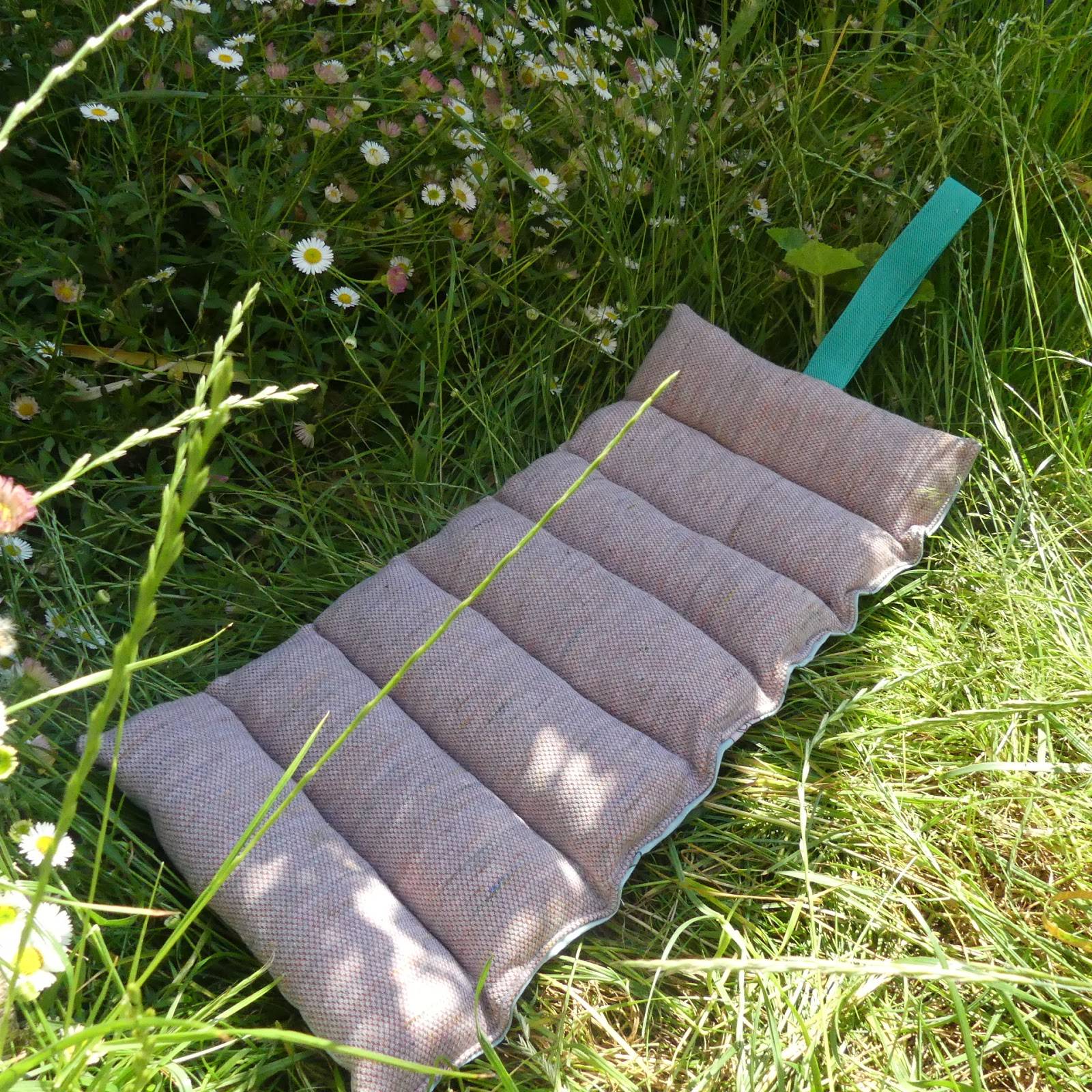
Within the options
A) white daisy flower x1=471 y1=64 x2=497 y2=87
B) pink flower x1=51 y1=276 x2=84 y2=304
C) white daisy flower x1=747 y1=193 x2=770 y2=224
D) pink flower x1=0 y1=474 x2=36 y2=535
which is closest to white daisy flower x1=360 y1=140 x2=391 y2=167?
white daisy flower x1=471 y1=64 x2=497 y2=87

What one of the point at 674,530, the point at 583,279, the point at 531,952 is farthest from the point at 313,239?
the point at 531,952

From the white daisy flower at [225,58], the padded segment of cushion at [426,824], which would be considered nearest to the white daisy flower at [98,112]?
the white daisy flower at [225,58]

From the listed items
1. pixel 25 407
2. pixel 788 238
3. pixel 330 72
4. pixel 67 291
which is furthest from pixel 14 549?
pixel 788 238

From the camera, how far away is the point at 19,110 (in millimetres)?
586

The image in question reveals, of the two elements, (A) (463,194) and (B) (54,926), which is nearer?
(B) (54,926)

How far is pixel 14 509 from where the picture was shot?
2.47ft

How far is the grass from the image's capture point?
3.64 ft

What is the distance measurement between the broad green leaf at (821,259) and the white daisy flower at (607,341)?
1.04ft

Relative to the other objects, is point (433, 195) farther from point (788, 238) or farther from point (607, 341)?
point (788, 238)

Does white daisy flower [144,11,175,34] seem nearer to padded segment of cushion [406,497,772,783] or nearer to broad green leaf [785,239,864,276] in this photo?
padded segment of cushion [406,497,772,783]

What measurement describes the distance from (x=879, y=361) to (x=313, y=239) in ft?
3.20

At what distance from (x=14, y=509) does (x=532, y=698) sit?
69 cm

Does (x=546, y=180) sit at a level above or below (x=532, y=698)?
above

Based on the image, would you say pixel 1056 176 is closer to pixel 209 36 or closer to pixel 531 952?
pixel 209 36
